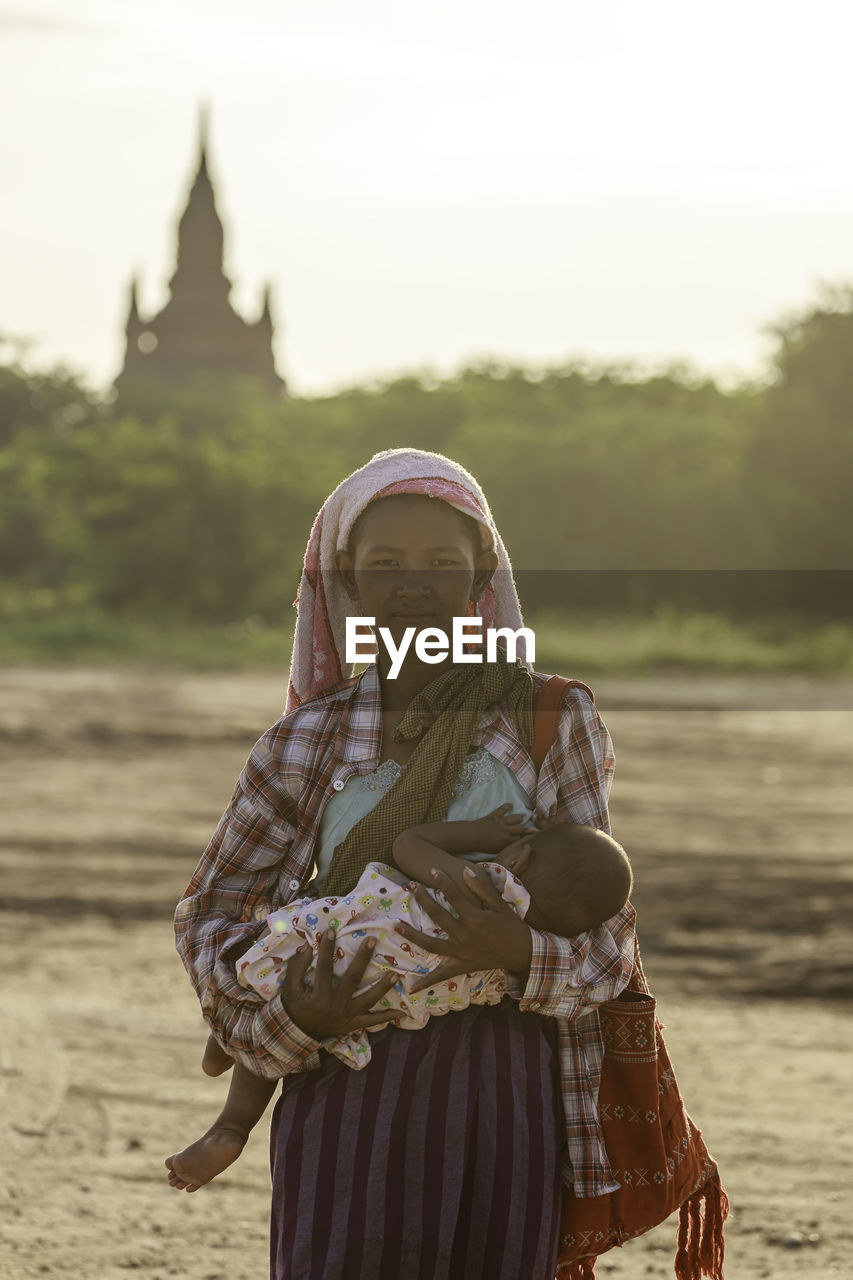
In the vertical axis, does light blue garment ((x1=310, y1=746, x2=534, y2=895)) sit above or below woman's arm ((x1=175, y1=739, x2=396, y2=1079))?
above

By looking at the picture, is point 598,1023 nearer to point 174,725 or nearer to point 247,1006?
point 247,1006

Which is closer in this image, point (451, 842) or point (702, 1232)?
point (451, 842)

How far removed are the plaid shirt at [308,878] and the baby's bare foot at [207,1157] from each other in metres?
0.11

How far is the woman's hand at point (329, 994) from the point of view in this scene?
1986mm

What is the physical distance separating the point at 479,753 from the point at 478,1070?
41cm

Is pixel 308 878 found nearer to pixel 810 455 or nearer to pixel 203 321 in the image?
pixel 810 455

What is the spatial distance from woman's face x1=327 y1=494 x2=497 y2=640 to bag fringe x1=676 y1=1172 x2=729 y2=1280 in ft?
3.11

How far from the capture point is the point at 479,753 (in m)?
2.14

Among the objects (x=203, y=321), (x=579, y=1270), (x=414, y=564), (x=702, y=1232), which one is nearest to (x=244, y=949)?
(x=414, y=564)

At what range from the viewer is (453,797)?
210 centimetres

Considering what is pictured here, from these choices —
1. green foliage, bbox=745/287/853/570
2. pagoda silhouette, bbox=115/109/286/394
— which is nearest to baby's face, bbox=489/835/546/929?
green foliage, bbox=745/287/853/570

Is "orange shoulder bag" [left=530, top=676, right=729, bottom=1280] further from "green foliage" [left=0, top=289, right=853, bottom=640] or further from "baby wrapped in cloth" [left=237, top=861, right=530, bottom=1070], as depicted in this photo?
"green foliage" [left=0, top=289, right=853, bottom=640]

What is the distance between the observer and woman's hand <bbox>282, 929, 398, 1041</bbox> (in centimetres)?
199

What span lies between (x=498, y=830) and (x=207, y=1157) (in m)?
0.58
